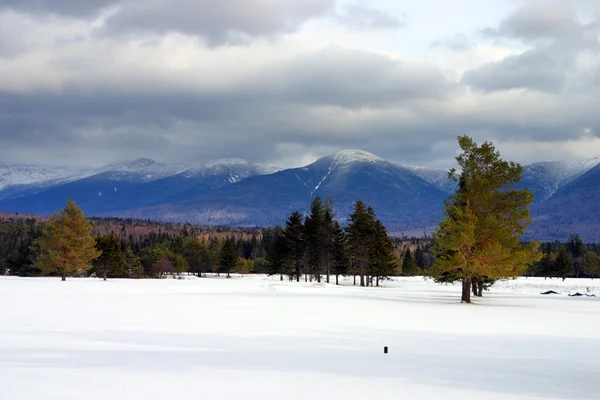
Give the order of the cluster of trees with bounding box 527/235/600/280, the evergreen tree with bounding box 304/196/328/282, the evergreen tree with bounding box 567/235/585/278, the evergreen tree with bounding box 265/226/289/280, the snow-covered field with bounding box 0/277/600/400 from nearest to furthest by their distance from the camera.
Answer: the snow-covered field with bounding box 0/277/600/400, the evergreen tree with bounding box 304/196/328/282, the evergreen tree with bounding box 265/226/289/280, the cluster of trees with bounding box 527/235/600/280, the evergreen tree with bounding box 567/235/585/278

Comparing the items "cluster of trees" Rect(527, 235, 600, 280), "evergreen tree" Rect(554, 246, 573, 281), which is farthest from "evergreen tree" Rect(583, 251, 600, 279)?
"evergreen tree" Rect(554, 246, 573, 281)

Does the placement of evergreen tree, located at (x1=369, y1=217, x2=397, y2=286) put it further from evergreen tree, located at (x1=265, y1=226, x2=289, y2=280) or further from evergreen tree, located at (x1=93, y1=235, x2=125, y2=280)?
evergreen tree, located at (x1=93, y1=235, x2=125, y2=280)

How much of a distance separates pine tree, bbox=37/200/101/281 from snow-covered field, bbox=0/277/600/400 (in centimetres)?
4603

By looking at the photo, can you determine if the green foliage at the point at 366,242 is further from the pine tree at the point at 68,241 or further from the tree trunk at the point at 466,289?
the pine tree at the point at 68,241

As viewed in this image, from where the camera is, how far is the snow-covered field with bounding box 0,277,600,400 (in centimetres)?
1316

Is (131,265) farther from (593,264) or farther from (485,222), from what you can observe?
(593,264)

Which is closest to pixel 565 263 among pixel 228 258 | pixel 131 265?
pixel 228 258

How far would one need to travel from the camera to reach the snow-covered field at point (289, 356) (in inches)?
518

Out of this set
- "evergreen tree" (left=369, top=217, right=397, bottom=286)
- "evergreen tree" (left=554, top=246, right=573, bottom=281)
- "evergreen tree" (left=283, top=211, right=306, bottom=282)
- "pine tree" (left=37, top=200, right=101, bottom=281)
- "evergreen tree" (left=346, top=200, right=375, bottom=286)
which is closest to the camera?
"pine tree" (left=37, top=200, right=101, bottom=281)

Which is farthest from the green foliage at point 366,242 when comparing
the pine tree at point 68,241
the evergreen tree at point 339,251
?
the pine tree at point 68,241

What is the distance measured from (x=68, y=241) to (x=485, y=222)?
55.1 metres

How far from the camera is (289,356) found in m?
18.1

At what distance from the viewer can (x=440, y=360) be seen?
57.7ft

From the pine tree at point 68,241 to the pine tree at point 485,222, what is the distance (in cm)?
4927
